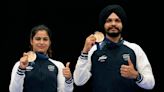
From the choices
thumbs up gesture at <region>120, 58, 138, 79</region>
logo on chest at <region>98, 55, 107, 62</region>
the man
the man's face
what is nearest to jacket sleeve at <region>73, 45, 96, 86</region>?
the man

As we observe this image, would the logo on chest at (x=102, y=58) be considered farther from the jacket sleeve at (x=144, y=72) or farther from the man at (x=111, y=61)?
the jacket sleeve at (x=144, y=72)

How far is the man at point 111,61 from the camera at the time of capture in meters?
4.17

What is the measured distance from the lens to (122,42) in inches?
172

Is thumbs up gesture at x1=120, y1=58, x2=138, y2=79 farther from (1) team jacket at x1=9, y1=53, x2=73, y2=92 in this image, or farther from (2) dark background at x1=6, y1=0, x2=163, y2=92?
(2) dark background at x1=6, y1=0, x2=163, y2=92

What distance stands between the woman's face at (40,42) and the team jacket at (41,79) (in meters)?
0.06

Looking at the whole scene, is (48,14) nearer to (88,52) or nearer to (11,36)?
(11,36)

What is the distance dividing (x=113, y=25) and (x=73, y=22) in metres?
1.60

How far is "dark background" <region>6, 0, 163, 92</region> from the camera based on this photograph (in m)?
5.71

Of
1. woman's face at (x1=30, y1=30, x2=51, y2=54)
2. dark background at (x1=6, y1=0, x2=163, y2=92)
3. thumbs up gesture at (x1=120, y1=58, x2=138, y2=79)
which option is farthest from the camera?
dark background at (x1=6, y1=0, x2=163, y2=92)

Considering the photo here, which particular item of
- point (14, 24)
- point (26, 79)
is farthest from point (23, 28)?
point (26, 79)

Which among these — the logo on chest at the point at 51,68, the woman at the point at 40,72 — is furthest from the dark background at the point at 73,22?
the logo on chest at the point at 51,68

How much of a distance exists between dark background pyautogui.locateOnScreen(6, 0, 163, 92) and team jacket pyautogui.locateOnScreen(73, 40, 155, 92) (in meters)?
1.42

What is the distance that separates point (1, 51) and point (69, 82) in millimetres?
1608

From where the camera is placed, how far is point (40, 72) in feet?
14.6
